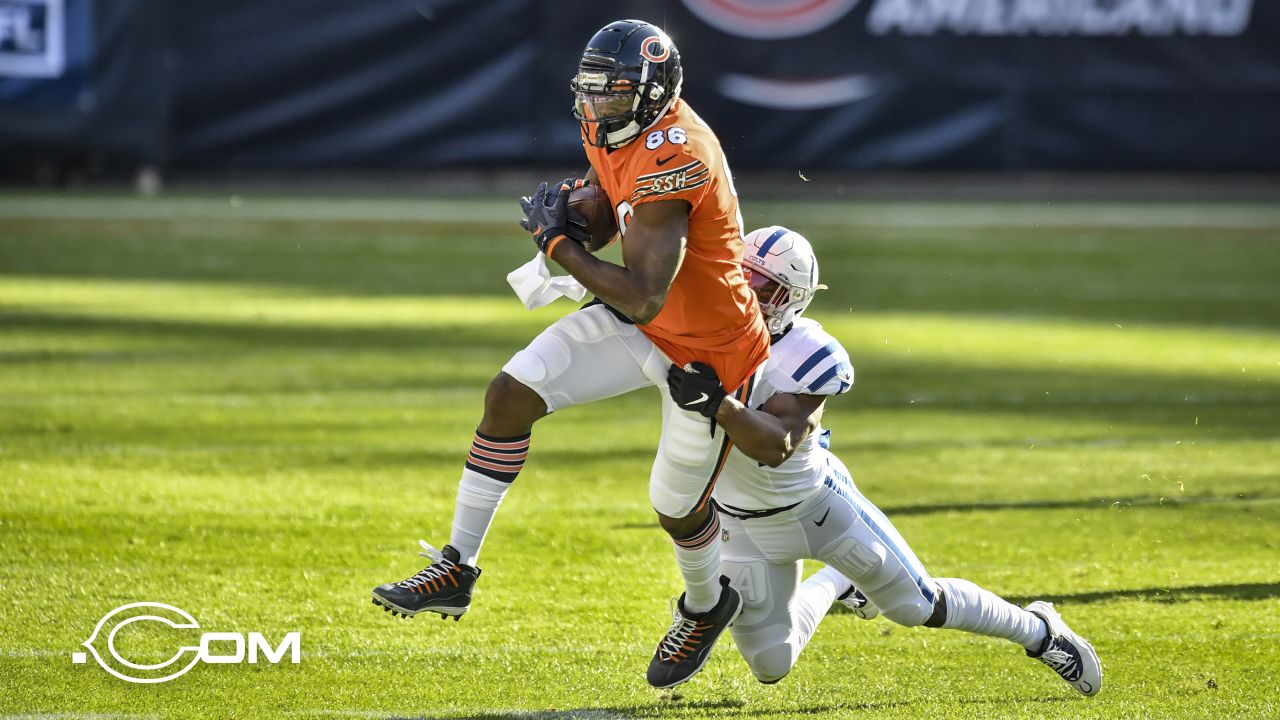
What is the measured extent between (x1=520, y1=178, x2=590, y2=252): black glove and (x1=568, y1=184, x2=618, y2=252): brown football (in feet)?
0.10

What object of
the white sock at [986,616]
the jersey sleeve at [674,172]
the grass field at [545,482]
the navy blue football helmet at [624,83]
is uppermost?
the navy blue football helmet at [624,83]

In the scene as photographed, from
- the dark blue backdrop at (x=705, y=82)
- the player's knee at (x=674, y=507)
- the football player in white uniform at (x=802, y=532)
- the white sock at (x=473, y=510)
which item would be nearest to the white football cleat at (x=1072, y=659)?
the football player in white uniform at (x=802, y=532)

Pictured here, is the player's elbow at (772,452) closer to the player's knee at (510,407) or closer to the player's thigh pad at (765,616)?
the player's thigh pad at (765,616)

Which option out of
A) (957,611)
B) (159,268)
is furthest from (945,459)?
(159,268)

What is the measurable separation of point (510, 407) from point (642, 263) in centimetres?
59

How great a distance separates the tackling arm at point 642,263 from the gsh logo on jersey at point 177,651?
4.55 feet

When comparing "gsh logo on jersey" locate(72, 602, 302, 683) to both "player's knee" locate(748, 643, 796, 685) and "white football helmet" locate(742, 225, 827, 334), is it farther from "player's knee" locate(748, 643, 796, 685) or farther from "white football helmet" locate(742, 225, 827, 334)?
"white football helmet" locate(742, 225, 827, 334)

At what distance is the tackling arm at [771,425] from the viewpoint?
4.01 meters

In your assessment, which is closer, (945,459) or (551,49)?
(945,459)

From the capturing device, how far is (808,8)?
17266 millimetres

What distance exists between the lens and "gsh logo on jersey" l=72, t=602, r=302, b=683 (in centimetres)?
430

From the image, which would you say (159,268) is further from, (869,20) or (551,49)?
(869,20)

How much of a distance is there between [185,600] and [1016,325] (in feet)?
24.1

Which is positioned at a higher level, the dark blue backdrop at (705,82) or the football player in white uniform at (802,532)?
the football player in white uniform at (802,532)
